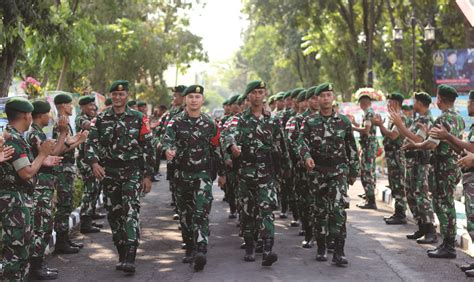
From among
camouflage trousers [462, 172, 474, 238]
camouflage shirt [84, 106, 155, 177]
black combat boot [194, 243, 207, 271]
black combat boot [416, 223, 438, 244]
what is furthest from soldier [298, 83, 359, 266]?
black combat boot [416, 223, 438, 244]

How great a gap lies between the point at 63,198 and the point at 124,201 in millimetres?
1442

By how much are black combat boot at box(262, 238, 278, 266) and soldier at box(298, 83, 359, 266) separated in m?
0.69

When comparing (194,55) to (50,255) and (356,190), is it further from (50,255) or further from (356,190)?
(50,255)

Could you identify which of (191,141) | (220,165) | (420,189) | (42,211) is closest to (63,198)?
(42,211)

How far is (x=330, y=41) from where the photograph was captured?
3036 cm

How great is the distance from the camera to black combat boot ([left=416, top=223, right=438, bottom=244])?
9241 millimetres

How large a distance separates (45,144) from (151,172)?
6.06 feet

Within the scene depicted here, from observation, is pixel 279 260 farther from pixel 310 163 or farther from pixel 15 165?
pixel 15 165

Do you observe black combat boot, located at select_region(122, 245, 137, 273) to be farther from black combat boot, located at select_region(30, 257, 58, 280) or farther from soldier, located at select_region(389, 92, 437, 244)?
soldier, located at select_region(389, 92, 437, 244)

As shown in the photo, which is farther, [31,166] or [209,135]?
[209,135]

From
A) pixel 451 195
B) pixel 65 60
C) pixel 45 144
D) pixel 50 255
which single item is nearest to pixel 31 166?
pixel 45 144

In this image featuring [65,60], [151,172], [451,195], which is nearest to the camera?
[151,172]

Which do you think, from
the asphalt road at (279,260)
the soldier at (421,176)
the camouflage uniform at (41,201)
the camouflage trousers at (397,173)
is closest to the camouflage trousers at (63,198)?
the asphalt road at (279,260)

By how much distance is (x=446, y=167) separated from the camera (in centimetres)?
813
